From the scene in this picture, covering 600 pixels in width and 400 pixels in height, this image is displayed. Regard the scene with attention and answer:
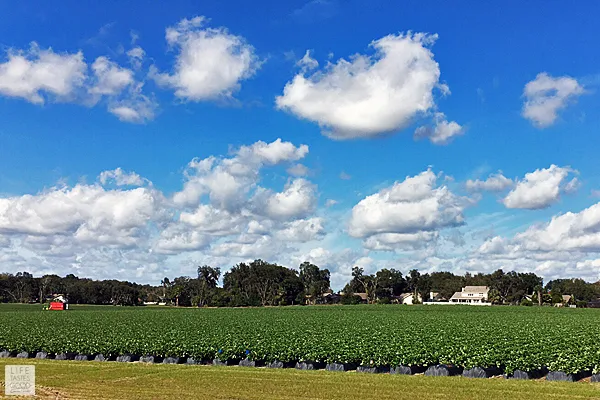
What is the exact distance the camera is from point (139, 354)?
97.3 ft

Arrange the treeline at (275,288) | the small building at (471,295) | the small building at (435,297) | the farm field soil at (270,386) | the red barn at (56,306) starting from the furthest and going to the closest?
1. the small building at (435,297)
2. the small building at (471,295)
3. the treeline at (275,288)
4. the red barn at (56,306)
5. the farm field soil at (270,386)

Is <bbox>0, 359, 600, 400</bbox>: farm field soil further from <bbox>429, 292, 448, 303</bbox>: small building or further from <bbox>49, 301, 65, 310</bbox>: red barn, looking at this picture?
<bbox>429, 292, 448, 303</bbox>: small building

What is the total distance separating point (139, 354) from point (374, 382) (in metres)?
14.2

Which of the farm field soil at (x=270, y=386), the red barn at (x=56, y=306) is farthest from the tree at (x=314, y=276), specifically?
the farm field soil at (x=270, y=386)

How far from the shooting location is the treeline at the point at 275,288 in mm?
155250

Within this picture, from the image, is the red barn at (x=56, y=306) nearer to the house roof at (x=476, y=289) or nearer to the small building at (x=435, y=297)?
the small building at (x=435, y=297)

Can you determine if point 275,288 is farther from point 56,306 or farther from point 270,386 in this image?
point 270,386

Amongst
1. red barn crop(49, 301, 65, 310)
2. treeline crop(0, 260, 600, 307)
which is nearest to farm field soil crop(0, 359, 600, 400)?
red barn crop(49, 301, 65, 310)

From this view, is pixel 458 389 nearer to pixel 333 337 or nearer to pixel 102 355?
pixel 333 337

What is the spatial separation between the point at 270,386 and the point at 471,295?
159 meters

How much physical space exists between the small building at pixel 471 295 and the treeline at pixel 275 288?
4039mm

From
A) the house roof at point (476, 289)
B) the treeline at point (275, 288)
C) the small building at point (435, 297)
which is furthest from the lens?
the small building at point (435, 297)

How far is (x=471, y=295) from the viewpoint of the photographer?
16862 cm

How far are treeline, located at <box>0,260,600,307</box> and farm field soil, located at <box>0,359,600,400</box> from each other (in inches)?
4691
